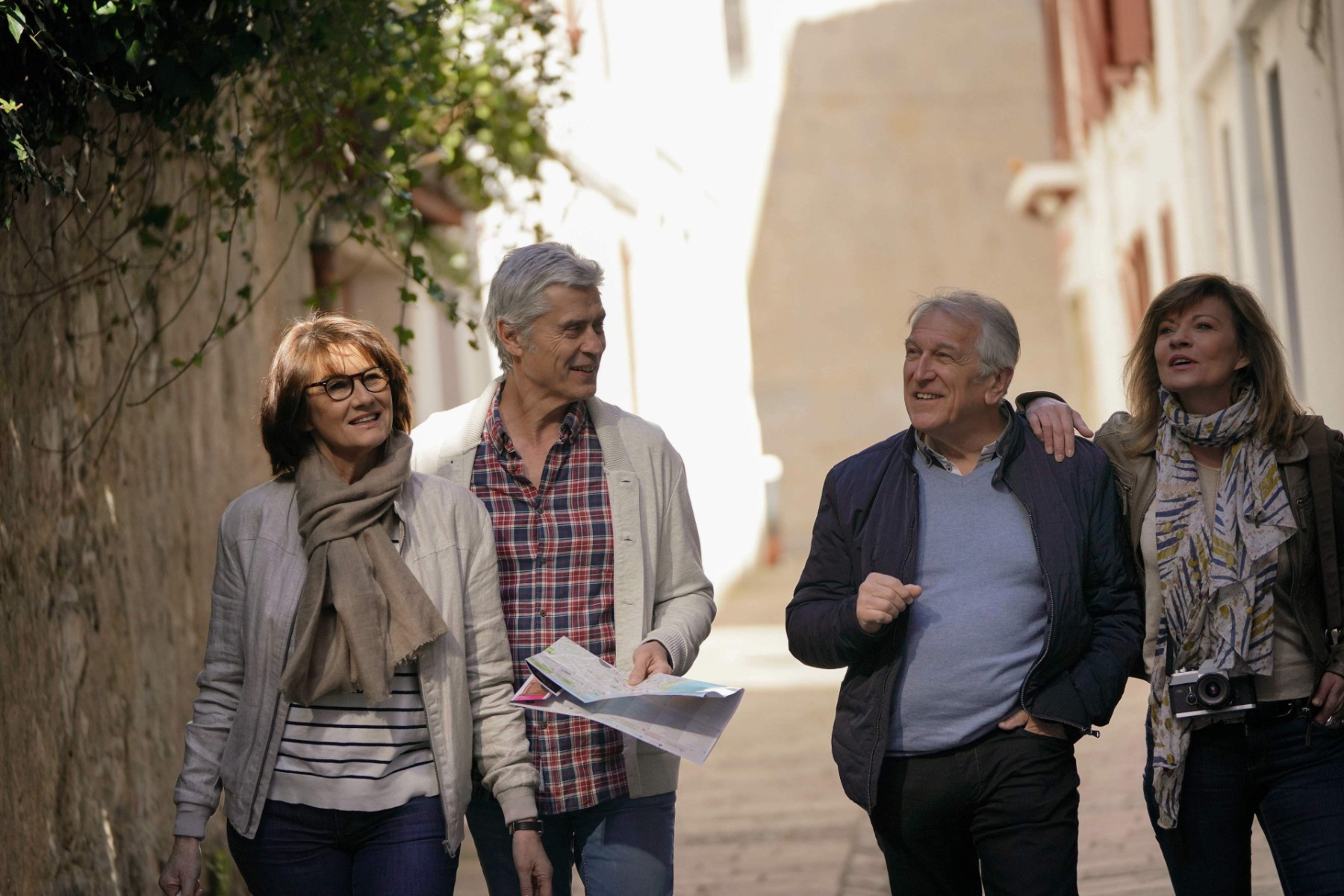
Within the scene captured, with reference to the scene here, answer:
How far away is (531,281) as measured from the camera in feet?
10.9

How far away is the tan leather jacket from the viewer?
323 centimetres

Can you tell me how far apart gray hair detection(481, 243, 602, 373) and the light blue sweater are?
0.88 meters

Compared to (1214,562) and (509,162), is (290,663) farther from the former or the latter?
(509,162)

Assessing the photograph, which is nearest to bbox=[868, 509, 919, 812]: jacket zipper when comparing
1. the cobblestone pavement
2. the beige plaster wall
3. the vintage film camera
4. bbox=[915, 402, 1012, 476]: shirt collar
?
bbox=[915, 402, 1012, 476]: shirt collar

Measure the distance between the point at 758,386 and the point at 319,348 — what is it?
2027 centimetres

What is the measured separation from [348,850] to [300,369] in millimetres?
894

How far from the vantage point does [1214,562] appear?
321 cm

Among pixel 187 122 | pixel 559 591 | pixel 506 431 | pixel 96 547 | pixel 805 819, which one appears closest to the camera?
pixel 559 591

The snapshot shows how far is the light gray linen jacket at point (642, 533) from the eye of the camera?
331 cm

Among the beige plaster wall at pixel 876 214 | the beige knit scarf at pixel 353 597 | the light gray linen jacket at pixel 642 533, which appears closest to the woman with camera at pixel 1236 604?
the light gray linen jacket at pixel 642 533

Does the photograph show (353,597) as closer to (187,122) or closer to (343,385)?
(343,385)

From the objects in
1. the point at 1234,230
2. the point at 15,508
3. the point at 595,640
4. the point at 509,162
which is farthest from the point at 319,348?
the point at 1234,230

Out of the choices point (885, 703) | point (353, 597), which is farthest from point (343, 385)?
point (885, 703)

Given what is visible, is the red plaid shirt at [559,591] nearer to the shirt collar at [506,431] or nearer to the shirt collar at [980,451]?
the shirt collar at [506,431]
